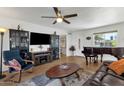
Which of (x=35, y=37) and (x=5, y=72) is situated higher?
(x=35, y=37)

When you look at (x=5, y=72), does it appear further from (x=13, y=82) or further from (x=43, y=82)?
(x=43, y=82)

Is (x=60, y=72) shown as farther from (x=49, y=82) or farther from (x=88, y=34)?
(x=88, y=34)

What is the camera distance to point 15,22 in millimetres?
3195

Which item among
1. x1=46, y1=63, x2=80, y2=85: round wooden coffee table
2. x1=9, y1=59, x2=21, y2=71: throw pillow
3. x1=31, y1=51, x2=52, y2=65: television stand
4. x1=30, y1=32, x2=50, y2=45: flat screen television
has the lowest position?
x1=46, y1=63, x2=80, y2=85: round wooden coffee table

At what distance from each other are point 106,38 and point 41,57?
76.8 inches

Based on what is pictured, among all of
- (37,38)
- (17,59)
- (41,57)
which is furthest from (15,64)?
(37,38)

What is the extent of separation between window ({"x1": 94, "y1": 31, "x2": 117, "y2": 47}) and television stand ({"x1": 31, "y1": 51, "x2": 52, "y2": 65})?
5.37 ft

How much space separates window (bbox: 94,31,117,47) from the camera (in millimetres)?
3105

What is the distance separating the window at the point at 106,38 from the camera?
3.11 metres

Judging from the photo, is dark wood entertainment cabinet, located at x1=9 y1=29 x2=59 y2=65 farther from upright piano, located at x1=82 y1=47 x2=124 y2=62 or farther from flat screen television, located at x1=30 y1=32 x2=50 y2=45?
upright piano, located at x1=82 y1=47 x2=124 y2=62

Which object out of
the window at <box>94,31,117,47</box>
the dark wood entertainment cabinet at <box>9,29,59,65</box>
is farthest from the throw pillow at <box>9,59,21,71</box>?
the window at <box>94,31,117,47</box>

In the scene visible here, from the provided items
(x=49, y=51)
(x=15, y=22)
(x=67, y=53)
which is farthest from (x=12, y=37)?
(x=67, y=53)

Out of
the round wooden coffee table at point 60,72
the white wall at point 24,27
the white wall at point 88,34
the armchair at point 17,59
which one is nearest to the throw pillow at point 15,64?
the armchair at point 17,59
